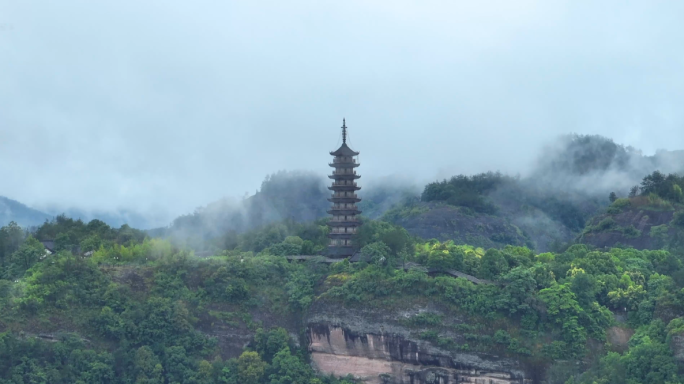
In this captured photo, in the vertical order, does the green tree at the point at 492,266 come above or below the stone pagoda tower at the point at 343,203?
below

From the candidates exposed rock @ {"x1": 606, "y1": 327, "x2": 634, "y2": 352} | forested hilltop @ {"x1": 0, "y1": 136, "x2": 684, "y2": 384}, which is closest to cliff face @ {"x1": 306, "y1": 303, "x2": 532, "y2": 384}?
forested hilltop @ {"x1": 0, "y1": 136, "x2": 684, "y2": 384}

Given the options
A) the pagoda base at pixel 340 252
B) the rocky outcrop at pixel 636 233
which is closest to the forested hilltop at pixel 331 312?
the pagoda base at pixel 340 252

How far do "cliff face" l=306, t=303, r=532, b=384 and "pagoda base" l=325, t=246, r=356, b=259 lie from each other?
282 inches

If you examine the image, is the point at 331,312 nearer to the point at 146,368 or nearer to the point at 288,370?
the point at 288,370

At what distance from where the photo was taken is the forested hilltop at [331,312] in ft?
229

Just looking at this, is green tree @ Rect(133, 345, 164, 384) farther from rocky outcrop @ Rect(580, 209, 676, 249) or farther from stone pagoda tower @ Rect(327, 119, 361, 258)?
rocky outcrop @ Rect(580, 209, 676, 249)

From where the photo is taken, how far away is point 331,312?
74438 millimetres

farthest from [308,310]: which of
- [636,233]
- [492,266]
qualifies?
[636,233]

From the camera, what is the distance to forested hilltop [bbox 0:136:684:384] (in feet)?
229

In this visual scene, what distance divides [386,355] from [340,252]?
37.4 feet

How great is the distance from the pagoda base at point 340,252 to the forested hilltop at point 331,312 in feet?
2.44

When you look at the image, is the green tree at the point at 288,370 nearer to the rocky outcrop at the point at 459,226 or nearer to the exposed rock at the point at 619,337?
the exposed rock at the point at 619,337

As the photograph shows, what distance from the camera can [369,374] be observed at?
72812mm

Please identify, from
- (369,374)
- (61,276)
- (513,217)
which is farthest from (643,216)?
(61,276)
